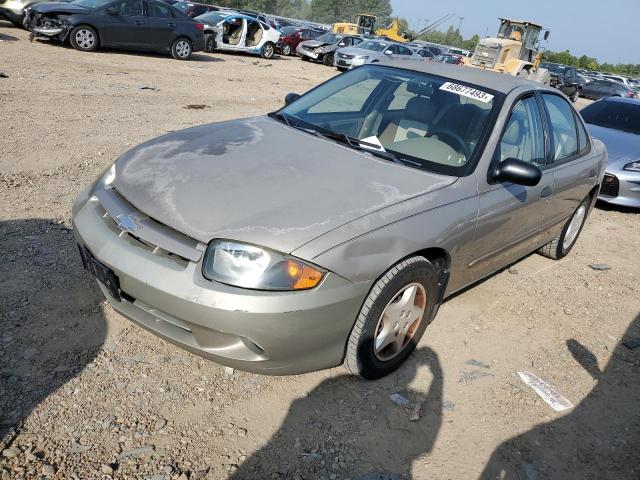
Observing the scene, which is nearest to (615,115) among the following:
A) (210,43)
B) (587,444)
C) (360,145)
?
(360,145)

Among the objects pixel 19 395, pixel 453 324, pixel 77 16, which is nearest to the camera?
pixel 19 395

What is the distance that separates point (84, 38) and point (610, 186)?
40.9 ft

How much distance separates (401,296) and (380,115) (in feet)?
4.81

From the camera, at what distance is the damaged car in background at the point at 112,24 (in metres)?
12.9

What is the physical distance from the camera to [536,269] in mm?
4832

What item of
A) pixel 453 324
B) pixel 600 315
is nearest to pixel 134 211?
pixel 453 324

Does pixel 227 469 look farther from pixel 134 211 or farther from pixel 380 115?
pixel 380 115

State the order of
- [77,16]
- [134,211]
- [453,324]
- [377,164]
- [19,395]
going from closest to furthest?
[19,395]
[134,211]
[377,164]
[453,324]
[77,16]

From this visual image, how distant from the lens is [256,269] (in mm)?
2332

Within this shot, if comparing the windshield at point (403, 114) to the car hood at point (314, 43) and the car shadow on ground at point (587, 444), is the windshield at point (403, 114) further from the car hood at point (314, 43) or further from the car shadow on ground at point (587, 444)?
the car hood at point (314, 43)

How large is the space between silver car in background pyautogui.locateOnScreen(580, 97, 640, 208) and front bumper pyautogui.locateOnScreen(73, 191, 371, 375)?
219 inches

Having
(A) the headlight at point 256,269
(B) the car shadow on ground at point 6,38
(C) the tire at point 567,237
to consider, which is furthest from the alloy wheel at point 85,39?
(A) the headlight at point 256,269

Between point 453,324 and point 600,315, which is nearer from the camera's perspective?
point 453,324

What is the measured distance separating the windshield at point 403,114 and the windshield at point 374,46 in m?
18.7
